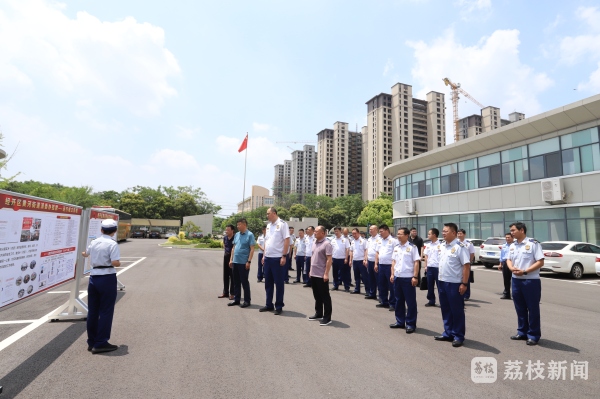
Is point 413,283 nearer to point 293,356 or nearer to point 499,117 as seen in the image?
point 293,356

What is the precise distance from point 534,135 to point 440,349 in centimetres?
2380

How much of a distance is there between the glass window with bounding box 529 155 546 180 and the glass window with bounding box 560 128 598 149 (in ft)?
5.49

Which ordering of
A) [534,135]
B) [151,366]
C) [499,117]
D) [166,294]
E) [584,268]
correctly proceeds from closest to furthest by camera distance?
[151,366]
[166,294]
[584,268]
[534,135]
[499,117]

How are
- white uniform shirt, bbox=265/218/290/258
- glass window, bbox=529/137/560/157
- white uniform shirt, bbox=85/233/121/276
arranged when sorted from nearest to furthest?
1. white uniform shirt, bbox=85/233/121/276
2. white uniform shirt, bbox=265/218/290/258
3. glass window, bbox=529/137/560/157

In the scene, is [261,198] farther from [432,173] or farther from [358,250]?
[358,250]

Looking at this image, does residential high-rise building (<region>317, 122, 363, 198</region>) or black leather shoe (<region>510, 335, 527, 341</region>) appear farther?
residential high-rise building (<region>317, 122, 363, 198</region>)

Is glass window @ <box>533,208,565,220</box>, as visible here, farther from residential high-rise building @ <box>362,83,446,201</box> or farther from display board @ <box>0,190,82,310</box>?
residential high-rise building @ <box>362,83,446,201</box>

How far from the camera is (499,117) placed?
11700 cm

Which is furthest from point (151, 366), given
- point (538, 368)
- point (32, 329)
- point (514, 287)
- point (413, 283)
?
point (514, 287)

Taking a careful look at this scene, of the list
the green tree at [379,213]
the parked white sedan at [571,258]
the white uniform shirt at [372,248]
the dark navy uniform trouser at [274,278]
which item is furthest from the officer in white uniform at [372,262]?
the green tree at [379,213]

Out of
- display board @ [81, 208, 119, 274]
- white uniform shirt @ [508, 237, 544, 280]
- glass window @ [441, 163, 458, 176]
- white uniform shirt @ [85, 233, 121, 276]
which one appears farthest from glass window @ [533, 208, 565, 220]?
white uniform shirt @ [85, 233, 121, 276]

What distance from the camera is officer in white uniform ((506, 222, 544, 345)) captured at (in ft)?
17.2

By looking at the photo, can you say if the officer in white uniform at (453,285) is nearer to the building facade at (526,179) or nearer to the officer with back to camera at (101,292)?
the officer with back to camera at (101,292)

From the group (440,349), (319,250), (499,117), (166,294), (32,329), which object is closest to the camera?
(440,349)
